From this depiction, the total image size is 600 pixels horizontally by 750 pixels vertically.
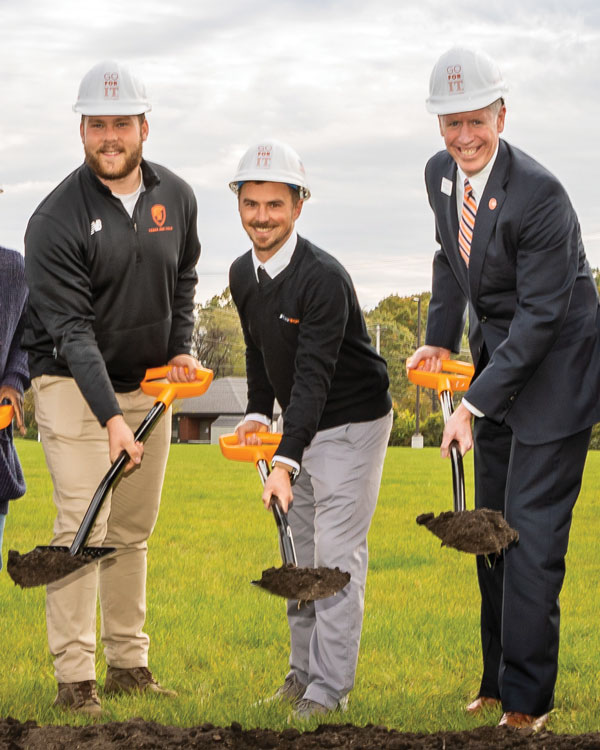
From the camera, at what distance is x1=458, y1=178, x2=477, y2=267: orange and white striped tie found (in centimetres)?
455

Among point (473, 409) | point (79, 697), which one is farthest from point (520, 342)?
point (79, 697)

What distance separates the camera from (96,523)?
187 inches

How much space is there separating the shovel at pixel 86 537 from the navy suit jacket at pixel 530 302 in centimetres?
134

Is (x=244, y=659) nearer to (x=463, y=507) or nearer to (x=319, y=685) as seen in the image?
(x=319, y=685)

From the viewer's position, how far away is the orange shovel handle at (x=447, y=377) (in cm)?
487

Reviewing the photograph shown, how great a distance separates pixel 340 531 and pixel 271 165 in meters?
1.57

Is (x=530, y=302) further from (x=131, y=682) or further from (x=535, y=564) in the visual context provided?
(x=131, y=682)

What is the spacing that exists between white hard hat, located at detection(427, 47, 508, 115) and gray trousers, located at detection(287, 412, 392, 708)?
1.41 meters

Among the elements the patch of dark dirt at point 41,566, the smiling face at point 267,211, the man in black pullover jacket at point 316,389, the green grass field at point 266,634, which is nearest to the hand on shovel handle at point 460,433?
the man in black pullover jacket at point 316,389

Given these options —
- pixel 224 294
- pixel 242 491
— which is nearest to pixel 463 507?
pixel 242 491

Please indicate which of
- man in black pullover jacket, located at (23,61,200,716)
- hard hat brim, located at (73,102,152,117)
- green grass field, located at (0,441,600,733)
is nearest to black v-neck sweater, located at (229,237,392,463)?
man in black pullover jacket, located at (23,61,200,716)

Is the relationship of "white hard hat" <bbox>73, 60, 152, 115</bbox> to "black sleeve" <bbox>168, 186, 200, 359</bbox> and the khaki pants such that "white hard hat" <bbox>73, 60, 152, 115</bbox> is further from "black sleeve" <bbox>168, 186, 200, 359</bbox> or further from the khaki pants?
the khaki pants

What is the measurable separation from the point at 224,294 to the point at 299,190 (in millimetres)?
65033

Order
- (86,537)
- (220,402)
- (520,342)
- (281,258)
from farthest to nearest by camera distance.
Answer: (220,402) < (281,258) < (86,537) < (520,342)
